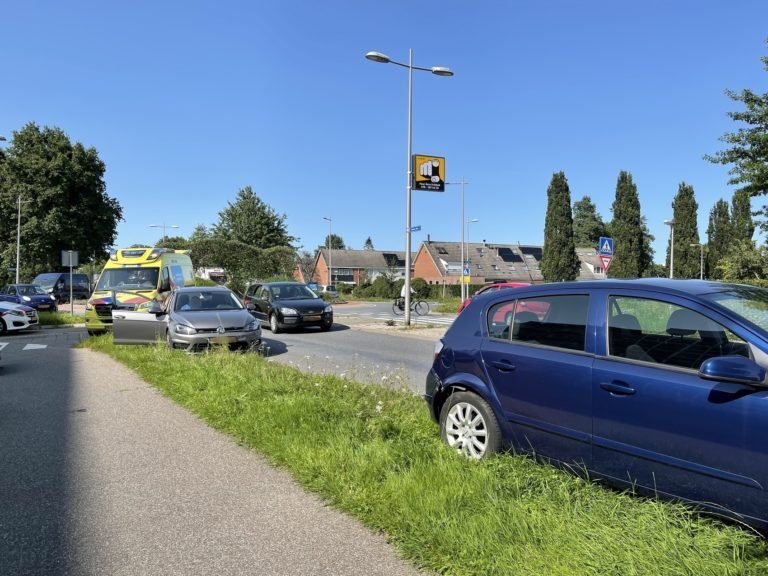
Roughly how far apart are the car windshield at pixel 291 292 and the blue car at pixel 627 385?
46.8 ft

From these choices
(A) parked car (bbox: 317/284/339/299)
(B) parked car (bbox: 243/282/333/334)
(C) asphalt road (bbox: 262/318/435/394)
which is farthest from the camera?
(A) parked car (bbox: 317/284/339/299)

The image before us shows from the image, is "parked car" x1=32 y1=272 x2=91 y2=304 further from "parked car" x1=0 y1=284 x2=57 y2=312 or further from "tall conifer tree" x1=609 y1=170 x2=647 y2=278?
"tall conifer tree" x1=609 y1=170 x2=647 y2=278

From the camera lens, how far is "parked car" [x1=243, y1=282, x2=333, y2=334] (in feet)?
57.9

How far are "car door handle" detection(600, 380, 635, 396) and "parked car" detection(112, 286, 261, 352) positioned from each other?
337 inches

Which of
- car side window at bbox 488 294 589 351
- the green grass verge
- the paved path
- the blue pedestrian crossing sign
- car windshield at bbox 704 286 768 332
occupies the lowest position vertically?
the paved path

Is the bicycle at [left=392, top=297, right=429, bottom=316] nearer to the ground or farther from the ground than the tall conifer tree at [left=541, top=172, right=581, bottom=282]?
nearer to the ground

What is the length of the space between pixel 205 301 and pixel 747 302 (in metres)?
10.8

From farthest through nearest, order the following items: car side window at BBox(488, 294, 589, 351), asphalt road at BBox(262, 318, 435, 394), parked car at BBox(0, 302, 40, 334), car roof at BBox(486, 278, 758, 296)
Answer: parked car at BBox(0, 302, 40, 334) < asphalt road at BBox(262, 318, 435, 394) < car side window at BBox(488, 294, 589, 351) < car roof at BBox(486, 278, 758, 296)

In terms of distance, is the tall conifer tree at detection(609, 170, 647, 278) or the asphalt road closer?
the asphalt road

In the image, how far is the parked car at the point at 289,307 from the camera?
17.6 m

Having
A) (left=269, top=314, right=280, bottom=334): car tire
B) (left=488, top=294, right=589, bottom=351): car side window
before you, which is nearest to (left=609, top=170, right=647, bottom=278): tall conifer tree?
(left=269, top=314, right=280, bottom=334): car tire

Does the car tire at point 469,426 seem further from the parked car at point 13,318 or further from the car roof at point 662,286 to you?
the parked car at point 13,318

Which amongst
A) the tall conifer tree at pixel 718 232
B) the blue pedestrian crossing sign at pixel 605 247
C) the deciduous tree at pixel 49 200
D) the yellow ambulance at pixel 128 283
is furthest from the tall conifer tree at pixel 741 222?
the deciduous tree at pixel 49 200

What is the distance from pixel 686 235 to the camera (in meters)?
56.8
